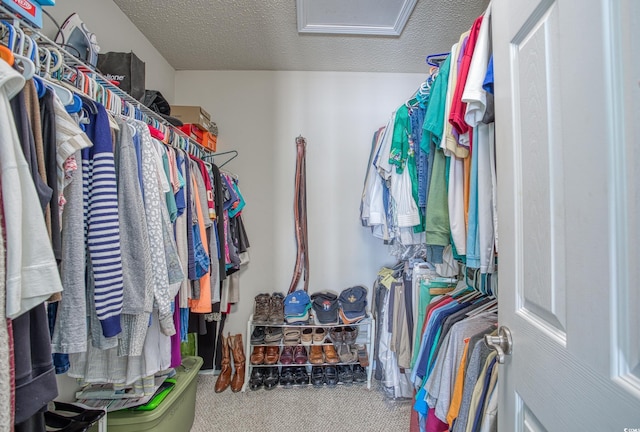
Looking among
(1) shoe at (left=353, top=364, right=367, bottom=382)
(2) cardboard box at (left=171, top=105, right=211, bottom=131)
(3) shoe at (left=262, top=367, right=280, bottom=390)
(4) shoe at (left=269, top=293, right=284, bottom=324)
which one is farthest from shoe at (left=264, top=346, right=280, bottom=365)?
(2) cardboard box at (left=171, top=105, right=211, bottom=131)

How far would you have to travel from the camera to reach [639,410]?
1.09 ft

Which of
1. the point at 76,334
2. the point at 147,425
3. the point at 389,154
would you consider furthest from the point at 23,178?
the point at 389,154

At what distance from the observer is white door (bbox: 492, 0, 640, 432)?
350mm

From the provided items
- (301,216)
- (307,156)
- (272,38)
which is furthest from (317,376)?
(272,38)

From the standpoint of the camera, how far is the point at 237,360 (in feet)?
6.69

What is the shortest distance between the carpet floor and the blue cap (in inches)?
20.8

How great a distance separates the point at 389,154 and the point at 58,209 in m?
1.36

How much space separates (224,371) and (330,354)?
2.62 ft

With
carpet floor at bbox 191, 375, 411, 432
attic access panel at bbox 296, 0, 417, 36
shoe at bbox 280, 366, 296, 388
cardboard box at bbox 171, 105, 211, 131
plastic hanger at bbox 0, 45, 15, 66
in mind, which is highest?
attic access panel at bbox 296, 0, 417, 36

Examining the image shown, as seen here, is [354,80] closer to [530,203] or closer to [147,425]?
[530,203]

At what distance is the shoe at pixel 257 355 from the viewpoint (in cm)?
194

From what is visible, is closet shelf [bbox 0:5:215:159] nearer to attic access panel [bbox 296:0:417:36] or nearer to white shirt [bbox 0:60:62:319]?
white shirt [bbox 0:60:62:319]

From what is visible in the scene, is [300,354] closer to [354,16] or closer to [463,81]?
[463,81]

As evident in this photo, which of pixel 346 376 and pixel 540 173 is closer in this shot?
pixel 540 173
